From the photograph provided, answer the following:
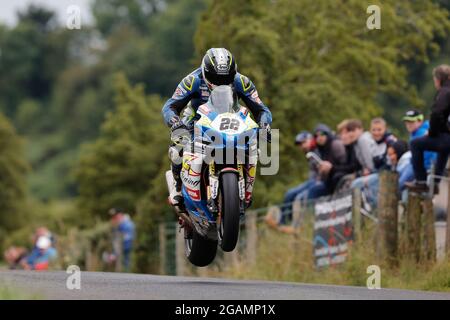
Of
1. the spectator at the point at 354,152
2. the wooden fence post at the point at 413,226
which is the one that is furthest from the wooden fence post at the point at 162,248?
the wooden fence post at the point at 413,226

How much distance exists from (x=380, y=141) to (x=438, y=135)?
263 centimetres

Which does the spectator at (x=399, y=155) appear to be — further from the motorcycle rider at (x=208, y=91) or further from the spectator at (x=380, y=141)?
the motorcycle rider at (x=208, y=91)

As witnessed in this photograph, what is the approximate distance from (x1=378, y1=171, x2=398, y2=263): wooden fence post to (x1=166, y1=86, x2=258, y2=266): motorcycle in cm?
373

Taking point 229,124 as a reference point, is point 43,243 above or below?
below

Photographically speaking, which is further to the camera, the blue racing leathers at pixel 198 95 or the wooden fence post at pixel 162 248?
the wooden fence post at pixel 162 248

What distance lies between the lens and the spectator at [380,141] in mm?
18281

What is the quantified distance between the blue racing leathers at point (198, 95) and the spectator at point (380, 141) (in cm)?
439

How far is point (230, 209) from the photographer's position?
1297 centimetres

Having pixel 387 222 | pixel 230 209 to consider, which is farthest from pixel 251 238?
pixel 230 209

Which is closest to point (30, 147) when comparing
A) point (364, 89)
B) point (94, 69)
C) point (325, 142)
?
point (94, 69)

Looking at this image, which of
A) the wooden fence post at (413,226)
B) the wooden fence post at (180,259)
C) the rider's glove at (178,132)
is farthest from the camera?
the wooden fence post at (180,259)

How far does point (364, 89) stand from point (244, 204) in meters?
15.7

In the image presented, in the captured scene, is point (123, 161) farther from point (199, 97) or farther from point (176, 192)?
point (199, 97)

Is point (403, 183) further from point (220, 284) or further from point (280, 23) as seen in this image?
point (280, 23)
